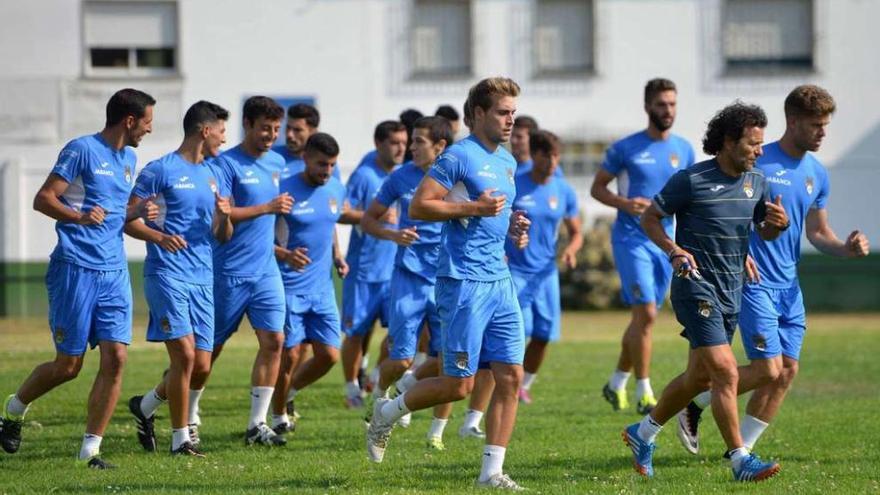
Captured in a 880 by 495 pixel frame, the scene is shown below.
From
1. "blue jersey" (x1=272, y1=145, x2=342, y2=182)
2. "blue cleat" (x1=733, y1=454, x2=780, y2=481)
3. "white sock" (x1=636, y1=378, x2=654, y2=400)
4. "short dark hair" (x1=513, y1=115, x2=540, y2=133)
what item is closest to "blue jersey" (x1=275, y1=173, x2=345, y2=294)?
"blue jersey" (x1=272, y1=145, x2=342, y2=182)

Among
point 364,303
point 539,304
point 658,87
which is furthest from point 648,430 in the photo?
point 364,303

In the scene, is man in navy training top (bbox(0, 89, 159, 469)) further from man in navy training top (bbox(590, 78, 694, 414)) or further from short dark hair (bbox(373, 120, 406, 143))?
man in navy training top (bbox(590, 78, 694, 414))

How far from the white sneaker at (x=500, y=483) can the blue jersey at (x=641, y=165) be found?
5.02m

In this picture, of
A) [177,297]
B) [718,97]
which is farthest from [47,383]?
[718,97]

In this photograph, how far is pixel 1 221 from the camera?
30188mm

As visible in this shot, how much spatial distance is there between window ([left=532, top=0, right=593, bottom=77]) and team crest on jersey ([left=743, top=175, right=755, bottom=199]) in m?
21.3

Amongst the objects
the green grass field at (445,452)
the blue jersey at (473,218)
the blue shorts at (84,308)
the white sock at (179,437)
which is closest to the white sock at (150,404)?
the green grass field at (445,452)

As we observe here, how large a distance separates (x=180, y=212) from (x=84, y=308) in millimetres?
1063

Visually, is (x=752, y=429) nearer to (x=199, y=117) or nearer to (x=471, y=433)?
(x=471, y=433)

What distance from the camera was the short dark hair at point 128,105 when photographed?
9883mm

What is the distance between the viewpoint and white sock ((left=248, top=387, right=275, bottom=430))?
11.1m

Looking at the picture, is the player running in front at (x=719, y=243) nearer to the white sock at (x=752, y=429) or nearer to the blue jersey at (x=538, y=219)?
the white sock at (x=752, y=429)

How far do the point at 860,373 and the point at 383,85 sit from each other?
15390 mm

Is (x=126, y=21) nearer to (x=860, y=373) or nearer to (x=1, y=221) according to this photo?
(x=1, y=221)
